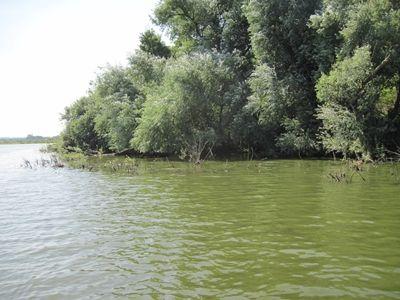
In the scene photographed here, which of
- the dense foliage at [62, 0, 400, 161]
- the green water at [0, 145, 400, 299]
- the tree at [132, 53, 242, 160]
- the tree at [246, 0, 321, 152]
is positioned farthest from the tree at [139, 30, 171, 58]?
the green water at [0, 145, 400, 299]

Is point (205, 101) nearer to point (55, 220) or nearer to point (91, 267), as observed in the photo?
point (55, 220)

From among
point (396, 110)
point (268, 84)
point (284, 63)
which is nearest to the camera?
point (396, 110)

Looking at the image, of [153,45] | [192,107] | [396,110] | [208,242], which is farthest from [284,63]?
[208,242]

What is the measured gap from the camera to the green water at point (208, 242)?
7391 mm

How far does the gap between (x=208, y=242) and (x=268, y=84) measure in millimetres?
24892

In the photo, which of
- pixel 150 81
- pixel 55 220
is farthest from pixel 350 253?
pixel 150 81

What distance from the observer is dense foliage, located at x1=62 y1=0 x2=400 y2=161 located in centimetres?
2819

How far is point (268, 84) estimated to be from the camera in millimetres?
A: 33375

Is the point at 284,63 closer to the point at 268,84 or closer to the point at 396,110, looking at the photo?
the point at 268,84

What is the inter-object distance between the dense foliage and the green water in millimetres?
10665

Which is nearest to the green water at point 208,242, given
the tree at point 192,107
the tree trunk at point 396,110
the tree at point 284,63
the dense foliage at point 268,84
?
the dense foliage at point 268,84

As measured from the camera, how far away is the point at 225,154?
38.9m

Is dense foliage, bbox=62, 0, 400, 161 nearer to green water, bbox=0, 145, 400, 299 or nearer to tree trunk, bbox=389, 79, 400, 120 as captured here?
tree trunk, bbox=389, 79, 400, 120

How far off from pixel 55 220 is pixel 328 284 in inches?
367
